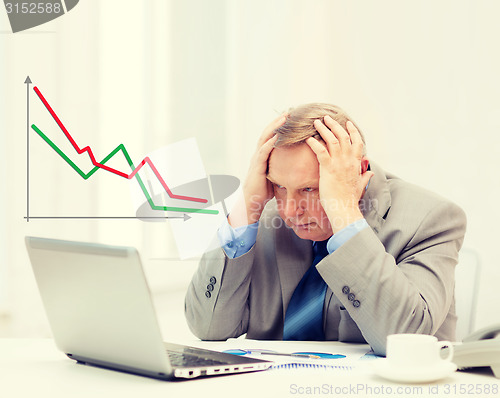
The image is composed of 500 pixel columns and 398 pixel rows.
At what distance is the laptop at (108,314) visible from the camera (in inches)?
38.1

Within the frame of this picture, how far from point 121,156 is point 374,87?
54.3 inches

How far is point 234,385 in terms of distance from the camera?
1.01 m

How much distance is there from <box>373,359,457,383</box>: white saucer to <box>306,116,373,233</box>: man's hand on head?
50 cm

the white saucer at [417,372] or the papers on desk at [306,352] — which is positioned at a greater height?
the white saucer at [417,372]

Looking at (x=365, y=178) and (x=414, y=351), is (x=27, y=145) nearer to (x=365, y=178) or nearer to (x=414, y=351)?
(x=365, y=178)

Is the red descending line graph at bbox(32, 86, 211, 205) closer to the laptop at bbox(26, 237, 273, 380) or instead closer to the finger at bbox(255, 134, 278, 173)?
the finger at bbox(255, 134, 278, 173)

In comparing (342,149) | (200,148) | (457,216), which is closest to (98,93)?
(200,148)

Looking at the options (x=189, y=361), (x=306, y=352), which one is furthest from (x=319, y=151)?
(x=189, y=361)

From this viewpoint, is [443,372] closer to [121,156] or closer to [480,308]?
[121,156]

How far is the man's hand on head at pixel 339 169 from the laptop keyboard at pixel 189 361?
1.59 ft

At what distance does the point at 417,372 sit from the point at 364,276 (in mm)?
413

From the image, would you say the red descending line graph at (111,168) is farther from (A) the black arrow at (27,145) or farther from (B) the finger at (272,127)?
(B) the finger at (272,127)

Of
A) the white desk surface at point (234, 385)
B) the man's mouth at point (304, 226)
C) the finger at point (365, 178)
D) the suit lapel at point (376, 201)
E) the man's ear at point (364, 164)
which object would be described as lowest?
the white desk surface at point (234, 385)

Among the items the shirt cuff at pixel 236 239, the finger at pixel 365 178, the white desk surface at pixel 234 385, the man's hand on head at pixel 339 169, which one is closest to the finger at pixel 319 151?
the man's hand on head at pixel 339 169
